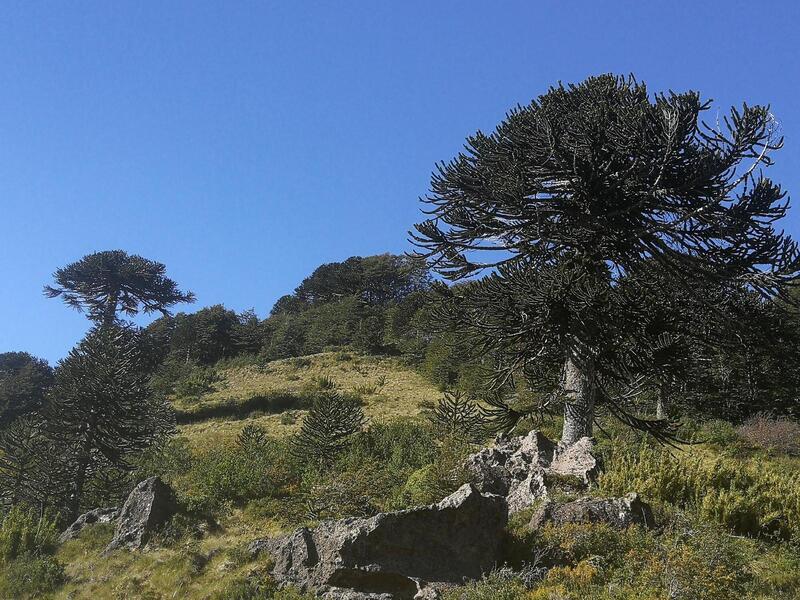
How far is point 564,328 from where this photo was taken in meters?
10.9

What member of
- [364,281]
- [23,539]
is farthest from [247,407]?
[364,281]

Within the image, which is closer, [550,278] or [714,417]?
[550,278]

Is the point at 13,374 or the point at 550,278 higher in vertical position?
the point at 13,374

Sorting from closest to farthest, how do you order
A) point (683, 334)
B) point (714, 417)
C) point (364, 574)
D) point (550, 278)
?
point (364, 574) → point (550, 278) → point (683, 334) → point (714, 417)

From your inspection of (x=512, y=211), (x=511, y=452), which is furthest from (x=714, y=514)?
(x=512, y=211)

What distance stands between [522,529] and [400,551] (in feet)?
5.53

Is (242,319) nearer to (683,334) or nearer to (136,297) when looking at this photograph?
(136,297)

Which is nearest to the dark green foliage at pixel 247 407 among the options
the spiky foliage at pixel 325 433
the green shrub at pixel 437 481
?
the spiky foliage at pixel 325 433

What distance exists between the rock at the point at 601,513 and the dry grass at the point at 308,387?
57.4ft

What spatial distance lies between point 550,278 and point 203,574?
7226mm

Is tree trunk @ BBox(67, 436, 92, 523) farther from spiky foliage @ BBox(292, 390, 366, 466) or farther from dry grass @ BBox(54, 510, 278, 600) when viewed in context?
spiky foliage @ BBox(292, 390, 366, 466)

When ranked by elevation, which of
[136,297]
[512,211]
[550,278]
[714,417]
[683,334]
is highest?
[136,297]

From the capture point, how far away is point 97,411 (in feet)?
59.4

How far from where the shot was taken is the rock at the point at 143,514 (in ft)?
34.0
